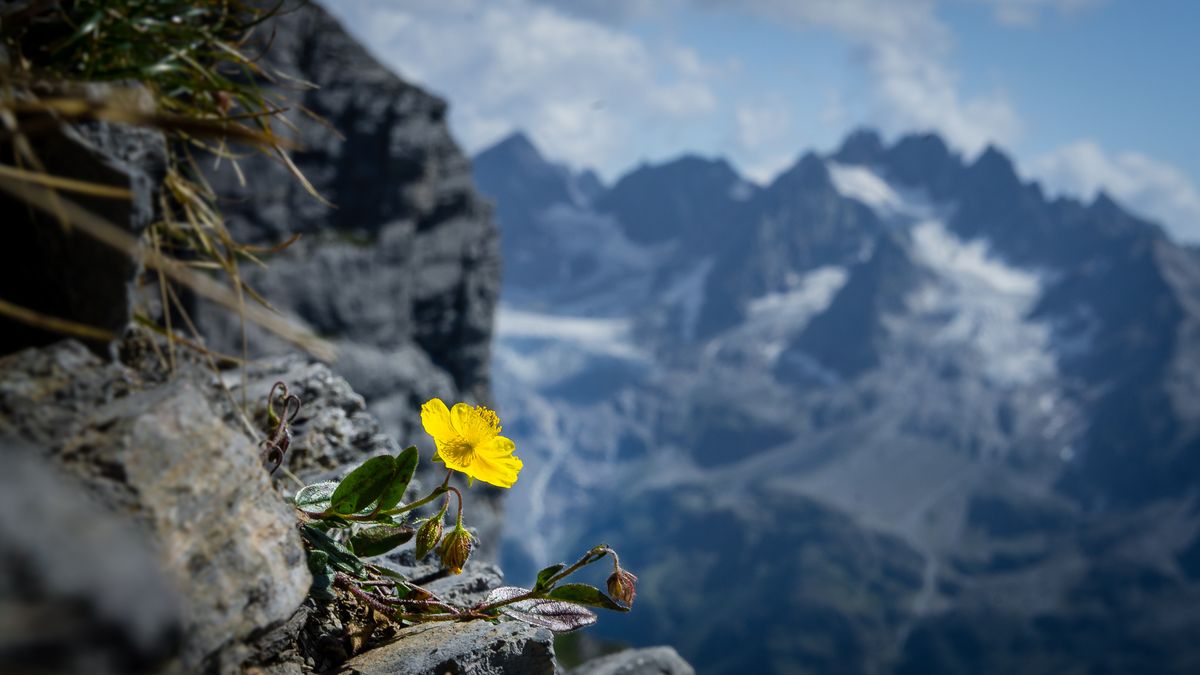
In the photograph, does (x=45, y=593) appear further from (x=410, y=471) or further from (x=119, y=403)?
(x=410, y=471)

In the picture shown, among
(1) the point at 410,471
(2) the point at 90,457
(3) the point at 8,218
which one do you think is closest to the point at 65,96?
(3) the point at 8,218

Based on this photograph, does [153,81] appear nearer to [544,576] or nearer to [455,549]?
[455,549]

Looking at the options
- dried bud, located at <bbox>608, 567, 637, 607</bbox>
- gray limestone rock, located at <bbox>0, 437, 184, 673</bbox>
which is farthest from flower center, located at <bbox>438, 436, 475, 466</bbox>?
gray limestone rock, located at <bbox>0, 437, 184, 673</bbox>

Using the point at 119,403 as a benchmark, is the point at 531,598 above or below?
below

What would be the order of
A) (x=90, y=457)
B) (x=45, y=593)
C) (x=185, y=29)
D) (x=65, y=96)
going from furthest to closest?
(x=185, y=29) < (x=65, y=96) < (x=90, y=457) < (x=45, y=593)

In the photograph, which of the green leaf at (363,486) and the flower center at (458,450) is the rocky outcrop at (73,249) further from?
the flower center at (458,450)

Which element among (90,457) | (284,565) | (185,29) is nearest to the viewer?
(90,457)
